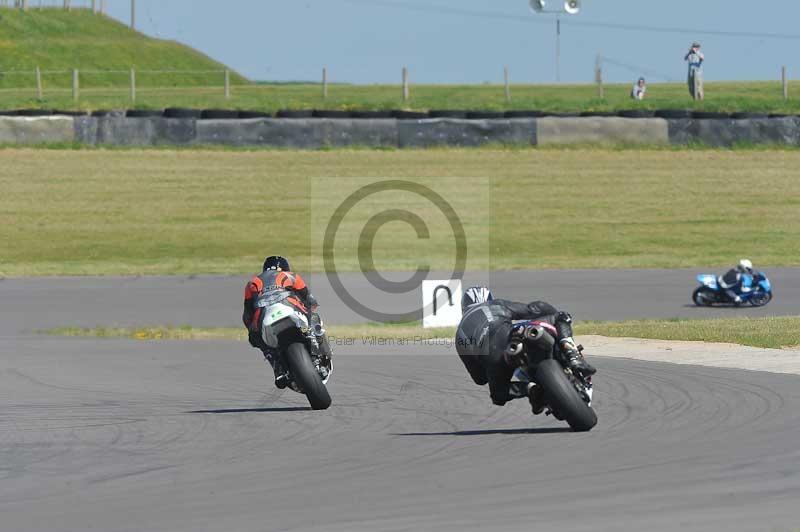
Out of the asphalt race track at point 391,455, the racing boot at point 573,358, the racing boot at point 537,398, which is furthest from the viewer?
the racing boot at point 537,398

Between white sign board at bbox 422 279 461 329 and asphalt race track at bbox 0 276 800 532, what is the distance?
5.96m

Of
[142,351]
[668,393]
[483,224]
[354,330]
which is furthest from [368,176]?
[668,393]

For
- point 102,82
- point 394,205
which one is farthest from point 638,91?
point 102,82

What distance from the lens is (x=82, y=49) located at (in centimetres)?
8156

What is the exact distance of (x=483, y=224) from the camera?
31.5m

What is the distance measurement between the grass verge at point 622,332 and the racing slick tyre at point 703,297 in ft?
7.86

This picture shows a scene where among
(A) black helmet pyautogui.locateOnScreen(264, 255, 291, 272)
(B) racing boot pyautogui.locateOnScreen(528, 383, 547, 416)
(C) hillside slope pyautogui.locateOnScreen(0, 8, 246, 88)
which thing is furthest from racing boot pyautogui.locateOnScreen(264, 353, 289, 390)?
(C) hillside slope pyautogui.locateOnScreen(0, 8, 246, 88)

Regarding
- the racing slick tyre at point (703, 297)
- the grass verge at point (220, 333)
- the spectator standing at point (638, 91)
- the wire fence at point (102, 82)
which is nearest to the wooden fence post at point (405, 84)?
the wire fence at point (102, 82)

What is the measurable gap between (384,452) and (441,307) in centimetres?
1230

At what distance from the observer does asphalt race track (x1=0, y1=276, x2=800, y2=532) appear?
684cm

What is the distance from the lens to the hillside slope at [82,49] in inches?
2945

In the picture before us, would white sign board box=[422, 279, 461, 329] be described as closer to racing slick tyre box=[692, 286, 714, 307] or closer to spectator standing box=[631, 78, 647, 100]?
racing slick tyre box=[692, 286, 714, 307]

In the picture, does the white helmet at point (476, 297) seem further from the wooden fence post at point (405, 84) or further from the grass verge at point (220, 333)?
the wooden fence post at point (405, 84)

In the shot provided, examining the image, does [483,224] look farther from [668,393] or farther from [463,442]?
[463,442]
